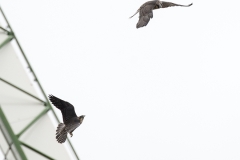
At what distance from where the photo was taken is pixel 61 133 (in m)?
11.2

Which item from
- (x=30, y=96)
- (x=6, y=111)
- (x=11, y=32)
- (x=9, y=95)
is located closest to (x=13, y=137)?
(x=6, y=111)

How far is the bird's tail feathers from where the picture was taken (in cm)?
1104

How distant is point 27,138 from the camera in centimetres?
1106

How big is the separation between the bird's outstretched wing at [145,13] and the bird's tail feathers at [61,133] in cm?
264

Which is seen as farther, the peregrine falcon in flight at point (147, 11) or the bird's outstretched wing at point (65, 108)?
the peregrine falcon in flight at point (147, 11)

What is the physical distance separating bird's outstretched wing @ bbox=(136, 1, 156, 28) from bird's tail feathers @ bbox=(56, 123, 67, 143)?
2.64m

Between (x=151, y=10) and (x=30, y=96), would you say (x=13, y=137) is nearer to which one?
(x=30, y=96)

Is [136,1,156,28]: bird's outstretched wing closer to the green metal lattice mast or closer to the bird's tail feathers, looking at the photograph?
the green metal lattice mast

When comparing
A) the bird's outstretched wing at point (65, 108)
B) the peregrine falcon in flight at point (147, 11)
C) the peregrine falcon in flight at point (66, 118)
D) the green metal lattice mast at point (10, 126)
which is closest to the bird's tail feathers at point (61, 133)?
the peregrine falcon in flight at point (66, 118)

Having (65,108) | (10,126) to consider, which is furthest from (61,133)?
(10,126)

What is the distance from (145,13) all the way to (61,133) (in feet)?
11.6

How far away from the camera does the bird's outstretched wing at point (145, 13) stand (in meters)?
13.4

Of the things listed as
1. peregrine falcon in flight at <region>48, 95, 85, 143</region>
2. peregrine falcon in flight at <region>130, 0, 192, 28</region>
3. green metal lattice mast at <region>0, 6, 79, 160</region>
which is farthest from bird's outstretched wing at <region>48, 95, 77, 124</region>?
peregrine falcon in flight at <region>130, 0, 192, 28</region>

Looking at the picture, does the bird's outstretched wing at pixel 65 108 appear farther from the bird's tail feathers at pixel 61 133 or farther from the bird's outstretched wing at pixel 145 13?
the bird's outstretched wing at pixel 145 13
